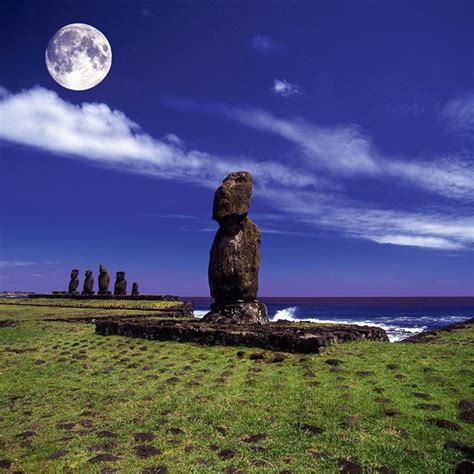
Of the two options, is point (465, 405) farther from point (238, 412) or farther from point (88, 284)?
point (88, 284)

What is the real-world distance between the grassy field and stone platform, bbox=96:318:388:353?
1.65 ft

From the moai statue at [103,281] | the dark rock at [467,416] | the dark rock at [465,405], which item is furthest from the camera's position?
the moai statue at [103,281]

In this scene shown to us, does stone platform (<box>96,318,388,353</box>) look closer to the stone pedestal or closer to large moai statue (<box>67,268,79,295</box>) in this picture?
the stone pedestal

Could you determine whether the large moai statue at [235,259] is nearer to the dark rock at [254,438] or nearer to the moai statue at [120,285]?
the dark rock at [254,438]

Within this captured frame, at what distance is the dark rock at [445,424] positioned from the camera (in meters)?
5.61

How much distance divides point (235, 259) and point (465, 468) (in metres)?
13.7

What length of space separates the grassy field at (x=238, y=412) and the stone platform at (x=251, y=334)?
1.65 ft

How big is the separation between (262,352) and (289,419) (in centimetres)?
456

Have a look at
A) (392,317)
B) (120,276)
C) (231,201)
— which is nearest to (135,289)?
(120,276)

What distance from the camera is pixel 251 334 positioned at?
12.0m

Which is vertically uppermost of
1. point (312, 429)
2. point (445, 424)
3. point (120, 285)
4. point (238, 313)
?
point (120, 285)

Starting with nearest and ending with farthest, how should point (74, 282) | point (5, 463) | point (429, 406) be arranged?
point (5, 463), point (429, 406), point (74, 282)

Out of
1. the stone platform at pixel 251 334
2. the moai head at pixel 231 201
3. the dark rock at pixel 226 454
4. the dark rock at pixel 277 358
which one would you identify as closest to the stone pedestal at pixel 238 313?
the stone platform at pixel 251 334

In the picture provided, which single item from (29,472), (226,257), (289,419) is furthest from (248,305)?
(29,472)
